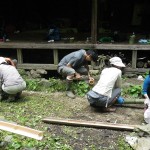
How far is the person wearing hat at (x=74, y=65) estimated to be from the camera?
808cm

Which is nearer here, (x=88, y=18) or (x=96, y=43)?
(x=96, y=43)

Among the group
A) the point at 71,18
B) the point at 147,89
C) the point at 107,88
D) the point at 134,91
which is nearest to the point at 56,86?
the point at 134,91

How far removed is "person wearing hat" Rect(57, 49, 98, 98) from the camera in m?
8.08

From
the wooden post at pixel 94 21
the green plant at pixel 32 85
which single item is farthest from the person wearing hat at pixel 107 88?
the wooden post at pixel 94 21

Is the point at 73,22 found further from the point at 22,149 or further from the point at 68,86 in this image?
the point at 22,149

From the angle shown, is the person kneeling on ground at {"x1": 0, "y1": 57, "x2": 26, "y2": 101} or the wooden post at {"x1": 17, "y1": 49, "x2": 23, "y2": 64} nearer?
the person kneeling on ground at {"x1": 0, "y1": 57, "x2": 26, "y2": 101}

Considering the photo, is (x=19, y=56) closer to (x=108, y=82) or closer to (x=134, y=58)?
(x=134, y=58)

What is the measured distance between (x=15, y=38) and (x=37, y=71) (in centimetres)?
231

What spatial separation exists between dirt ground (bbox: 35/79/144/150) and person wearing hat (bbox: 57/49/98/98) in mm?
560

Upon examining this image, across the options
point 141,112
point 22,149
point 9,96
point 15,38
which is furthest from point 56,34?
point 22,149

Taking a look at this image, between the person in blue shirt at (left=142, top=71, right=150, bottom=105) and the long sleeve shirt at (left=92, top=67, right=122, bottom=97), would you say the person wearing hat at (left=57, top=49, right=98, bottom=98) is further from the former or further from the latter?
the person in blue shirt at (left=142, top=71, right=150, bottom=105)

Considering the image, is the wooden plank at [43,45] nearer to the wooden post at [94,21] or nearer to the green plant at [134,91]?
the wooden post at [94,21]

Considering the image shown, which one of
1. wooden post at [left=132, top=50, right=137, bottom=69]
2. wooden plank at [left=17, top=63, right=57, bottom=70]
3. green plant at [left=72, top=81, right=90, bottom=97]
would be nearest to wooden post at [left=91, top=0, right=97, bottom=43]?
wooden post at [left=132, top=50, right=137, bottom=69]

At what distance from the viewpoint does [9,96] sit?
8023mm
